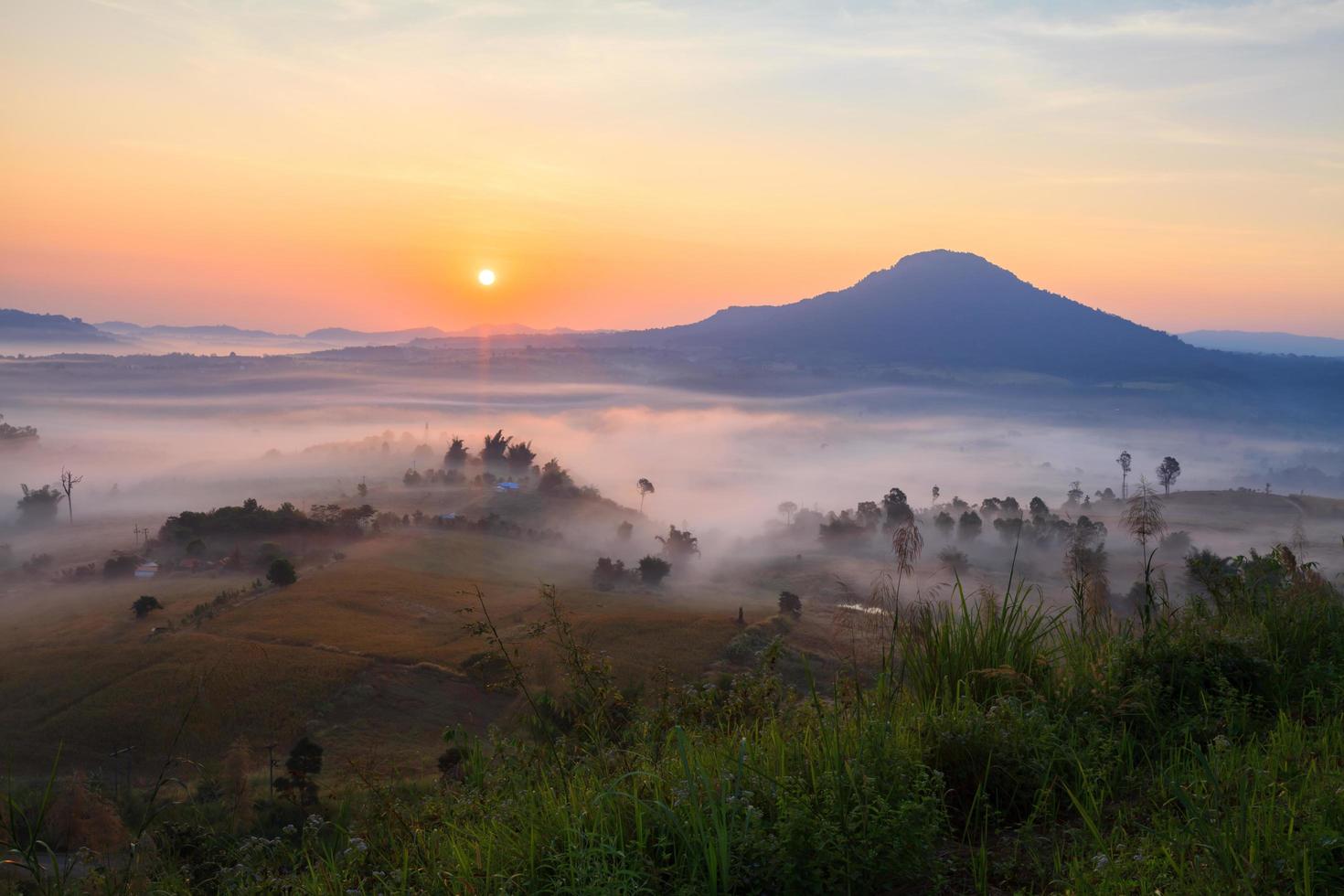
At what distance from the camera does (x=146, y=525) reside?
115625mm

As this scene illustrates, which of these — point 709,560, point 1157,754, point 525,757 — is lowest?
point 709,560

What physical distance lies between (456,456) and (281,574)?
78.9 meters

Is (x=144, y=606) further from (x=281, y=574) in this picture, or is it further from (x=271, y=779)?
(x=271, y=779)

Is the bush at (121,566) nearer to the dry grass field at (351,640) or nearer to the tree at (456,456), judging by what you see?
the dry grass field at (351,640)

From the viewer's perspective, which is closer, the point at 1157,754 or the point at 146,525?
the point at 1157,754

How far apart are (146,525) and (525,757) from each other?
5051 inches

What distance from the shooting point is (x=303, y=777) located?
24469mm

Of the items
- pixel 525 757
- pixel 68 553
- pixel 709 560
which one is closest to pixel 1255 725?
pixel 525 757

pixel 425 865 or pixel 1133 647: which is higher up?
pixel 1133 647

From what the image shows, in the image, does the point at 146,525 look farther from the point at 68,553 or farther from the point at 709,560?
the point at 709,560

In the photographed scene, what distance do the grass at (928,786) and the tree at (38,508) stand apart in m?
139

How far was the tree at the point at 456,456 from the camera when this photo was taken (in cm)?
14438

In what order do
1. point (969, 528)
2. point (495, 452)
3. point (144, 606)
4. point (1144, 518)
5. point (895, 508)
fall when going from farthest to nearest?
point (495, 452) → point (895, 508) → point (969, 528) → point (144, 606) → point (1144, 518)

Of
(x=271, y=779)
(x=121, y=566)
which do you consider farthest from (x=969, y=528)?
(x=271, y=779)
